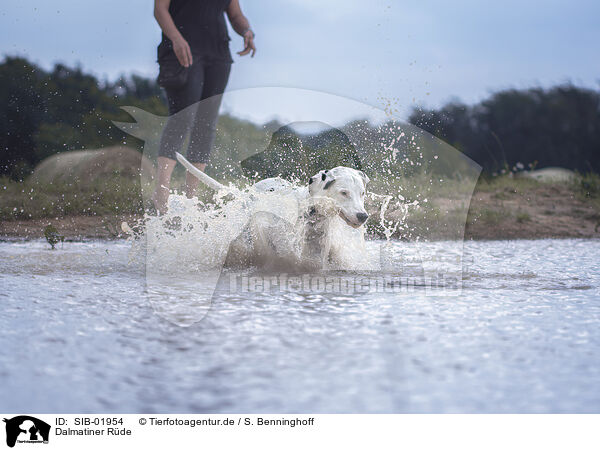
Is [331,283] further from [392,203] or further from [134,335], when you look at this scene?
[392,203]

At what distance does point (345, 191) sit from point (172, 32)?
215 centimetres

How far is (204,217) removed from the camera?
3881 millimetres

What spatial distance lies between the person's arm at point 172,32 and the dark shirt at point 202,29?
13 centimetres

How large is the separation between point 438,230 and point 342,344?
4292 mm

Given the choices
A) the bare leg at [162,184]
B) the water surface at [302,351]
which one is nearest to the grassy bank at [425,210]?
the bare leg at [162,184]

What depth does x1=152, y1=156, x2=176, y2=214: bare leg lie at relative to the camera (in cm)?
455

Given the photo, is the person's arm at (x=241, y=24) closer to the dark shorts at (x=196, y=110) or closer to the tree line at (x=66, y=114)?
the dark shorts at (x=196, y=110)

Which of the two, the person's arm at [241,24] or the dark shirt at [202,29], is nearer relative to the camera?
the dark shirt at [202,29]

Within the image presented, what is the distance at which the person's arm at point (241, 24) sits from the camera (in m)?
5.07

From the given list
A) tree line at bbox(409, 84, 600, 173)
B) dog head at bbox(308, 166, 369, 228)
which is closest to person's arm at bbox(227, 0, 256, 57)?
dog head at bbox(308, 166, 369, 228)

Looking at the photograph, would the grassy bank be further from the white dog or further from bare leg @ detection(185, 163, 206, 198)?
the white dog

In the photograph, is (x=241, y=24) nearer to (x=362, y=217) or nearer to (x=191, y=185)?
(x=191, y=185)
